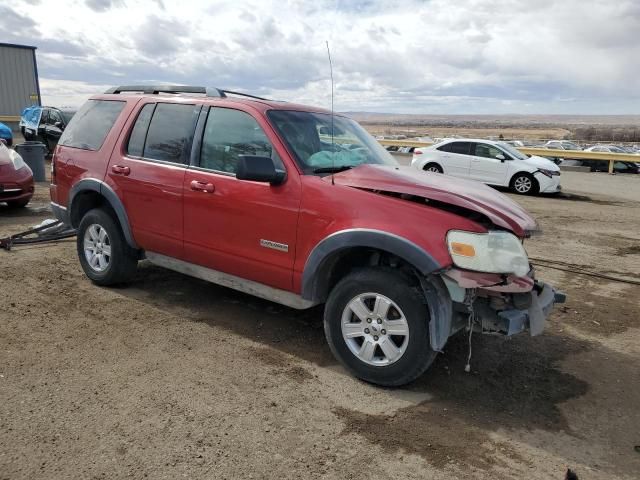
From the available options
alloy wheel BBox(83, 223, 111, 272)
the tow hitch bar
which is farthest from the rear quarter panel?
the tow hitch bar

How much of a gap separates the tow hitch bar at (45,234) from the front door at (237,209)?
3188mm

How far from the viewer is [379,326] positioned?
352 centimetres

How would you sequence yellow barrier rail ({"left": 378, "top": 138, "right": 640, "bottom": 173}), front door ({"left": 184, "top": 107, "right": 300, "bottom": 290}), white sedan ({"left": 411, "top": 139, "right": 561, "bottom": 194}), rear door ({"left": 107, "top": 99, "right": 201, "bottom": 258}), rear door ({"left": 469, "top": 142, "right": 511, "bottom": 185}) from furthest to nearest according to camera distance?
1. yellow barrier rail ({"left": 378, "top": 138, "right": 640, "bottom": 173})
2. rear door ({"left": 469, "top": 142, "right": 511, "bottom": 185})
3. white sedan ({"left": 411, "top": 139, "right": 561, "bottom": 194})
4. rear door ({"left": 107, "top": 99, "right": 201, "bottom": 258})
5. front door ({"left": 184, "top": 107, "right": 300, "bottom": 290})

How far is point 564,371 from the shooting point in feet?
13.1

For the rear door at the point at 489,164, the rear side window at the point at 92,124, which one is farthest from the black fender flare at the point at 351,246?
the rear door at the point at 489,164

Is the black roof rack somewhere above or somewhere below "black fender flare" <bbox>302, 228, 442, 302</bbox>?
above

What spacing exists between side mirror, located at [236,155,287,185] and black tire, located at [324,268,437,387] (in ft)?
2.92

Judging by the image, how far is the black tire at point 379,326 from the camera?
3.36m

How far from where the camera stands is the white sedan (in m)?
14.6

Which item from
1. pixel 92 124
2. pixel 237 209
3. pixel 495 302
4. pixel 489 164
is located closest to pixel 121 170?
pixel 92 124

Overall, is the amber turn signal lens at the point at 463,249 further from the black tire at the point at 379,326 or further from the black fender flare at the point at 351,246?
the black tire at the point at 379,326

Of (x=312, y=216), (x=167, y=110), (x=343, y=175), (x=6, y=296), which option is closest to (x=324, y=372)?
(x=312, y=216)

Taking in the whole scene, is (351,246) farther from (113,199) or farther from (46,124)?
(46,124)

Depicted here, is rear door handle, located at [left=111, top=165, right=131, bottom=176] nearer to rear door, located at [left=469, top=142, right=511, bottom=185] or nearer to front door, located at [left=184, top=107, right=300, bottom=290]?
front door, located at [left=184, top=107, right=300, bottom=290]
